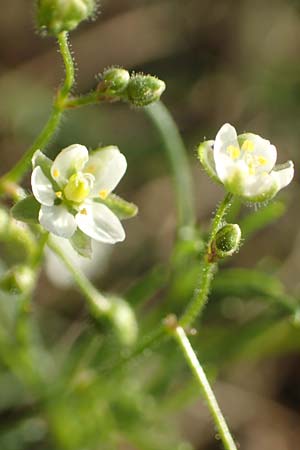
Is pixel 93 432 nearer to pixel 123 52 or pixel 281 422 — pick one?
pixel 281 422

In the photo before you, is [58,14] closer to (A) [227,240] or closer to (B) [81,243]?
(B) [81,243]

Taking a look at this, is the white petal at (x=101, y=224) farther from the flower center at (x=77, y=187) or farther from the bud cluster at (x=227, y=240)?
the bud cluster at (x=227, y=240)

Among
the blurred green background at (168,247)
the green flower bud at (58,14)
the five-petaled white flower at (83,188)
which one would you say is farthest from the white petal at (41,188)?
the blurred green background at (168,247)

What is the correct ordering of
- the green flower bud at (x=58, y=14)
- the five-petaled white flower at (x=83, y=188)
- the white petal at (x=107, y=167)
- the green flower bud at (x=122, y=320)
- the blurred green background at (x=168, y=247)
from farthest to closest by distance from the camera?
the blurred green background at (x=168, y=247) < the green flower bud at (x=122, y=320) < the white petal at (x=107, y=167) < the five-petaled white flower at (x=83, y=188) < the green flower bud at (x=58, y=14)

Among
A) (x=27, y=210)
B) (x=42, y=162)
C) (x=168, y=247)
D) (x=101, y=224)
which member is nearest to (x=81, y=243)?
(x=101, y=224)

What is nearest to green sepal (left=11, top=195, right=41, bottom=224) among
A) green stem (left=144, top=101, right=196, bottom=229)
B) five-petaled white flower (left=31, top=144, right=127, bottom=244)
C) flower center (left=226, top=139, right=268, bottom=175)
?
five-petaled white flower (left=31, top=144, right=127, bottom=244)

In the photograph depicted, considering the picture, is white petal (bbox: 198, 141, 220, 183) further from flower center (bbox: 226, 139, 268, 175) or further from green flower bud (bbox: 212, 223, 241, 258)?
green flower bud (bbox: 212, 223, 241, 258)
